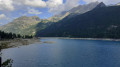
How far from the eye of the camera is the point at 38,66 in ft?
257

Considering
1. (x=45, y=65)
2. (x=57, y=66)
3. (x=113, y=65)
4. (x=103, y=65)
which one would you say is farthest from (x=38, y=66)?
(x=113, y=65)

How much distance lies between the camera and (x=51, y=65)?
80.6m

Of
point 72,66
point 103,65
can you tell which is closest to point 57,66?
point 72,66

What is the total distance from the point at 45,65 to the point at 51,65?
10.7 ft

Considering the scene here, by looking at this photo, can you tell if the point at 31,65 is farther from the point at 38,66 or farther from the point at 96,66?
the point at 96,66

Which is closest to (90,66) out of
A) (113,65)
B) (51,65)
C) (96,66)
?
(96,66)

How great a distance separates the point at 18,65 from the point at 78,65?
1289 inches

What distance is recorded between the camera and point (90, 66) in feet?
259

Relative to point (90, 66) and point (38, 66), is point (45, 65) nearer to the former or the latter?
point (38, 66)

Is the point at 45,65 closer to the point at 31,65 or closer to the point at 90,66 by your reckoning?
the point at 31,65

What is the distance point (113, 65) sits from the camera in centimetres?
8206

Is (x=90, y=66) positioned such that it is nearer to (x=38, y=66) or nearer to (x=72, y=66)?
(x=72, y=66)

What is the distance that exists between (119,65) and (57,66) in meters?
34.3

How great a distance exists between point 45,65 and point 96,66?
1081 inches
